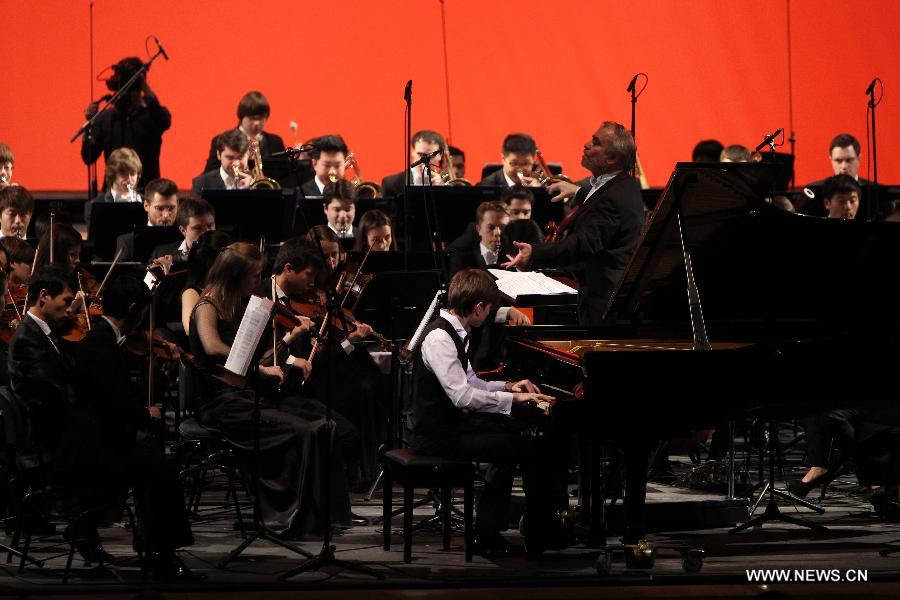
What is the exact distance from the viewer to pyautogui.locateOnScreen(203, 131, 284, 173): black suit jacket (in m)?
9.12

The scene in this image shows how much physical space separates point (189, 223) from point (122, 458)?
8.40ft

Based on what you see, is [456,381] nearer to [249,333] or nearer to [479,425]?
[479,425]

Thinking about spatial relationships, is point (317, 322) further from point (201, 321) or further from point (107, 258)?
point (107, 258)

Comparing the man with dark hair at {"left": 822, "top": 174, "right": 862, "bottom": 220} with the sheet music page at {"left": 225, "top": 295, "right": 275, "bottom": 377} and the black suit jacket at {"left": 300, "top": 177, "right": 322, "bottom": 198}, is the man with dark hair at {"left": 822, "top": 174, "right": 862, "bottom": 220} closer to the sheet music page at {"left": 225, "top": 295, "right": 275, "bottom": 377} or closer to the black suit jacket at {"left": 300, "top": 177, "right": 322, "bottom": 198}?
the black suit jacket at {"left": 300, "top": 177, "right": 322, "bottom": 198}

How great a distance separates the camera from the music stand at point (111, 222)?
7633 millimetres

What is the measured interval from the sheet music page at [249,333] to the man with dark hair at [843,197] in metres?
4.27

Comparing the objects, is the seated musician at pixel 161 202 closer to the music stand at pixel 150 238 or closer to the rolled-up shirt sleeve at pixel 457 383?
the music stand at pixel 150 238

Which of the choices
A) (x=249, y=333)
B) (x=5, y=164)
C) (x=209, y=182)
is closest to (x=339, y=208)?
(x=209, y=182)

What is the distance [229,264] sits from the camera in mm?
5617

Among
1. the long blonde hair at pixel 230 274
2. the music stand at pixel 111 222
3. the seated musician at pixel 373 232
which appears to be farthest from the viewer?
the music stand at pixel 111 222

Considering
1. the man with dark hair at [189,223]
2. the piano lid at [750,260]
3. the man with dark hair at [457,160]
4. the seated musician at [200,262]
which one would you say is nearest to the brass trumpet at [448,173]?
the man with dark hair at [457,160]

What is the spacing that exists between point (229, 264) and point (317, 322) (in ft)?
2.36

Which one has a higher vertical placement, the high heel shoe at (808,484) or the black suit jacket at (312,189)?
the black suit jacket at (312,189)

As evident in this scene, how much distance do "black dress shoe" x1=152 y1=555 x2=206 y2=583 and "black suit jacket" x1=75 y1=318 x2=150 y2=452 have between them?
1.42ft
